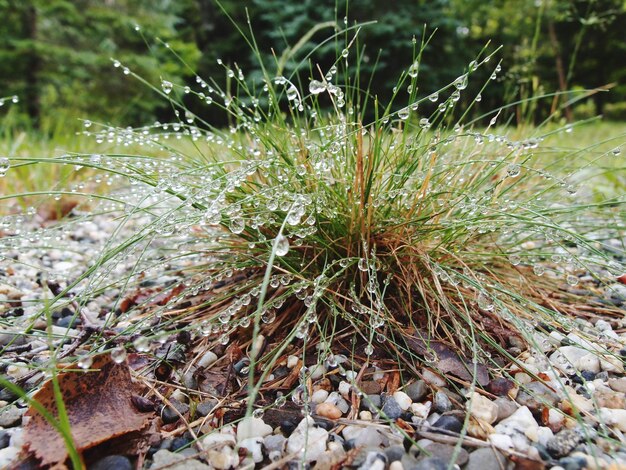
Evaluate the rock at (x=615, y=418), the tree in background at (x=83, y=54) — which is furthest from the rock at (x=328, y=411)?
the tree in background at (x=83, y=54)

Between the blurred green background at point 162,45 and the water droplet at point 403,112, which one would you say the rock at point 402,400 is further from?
the blurred green background at point 162,45

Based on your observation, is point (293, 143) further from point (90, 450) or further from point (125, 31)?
point (125, 31)

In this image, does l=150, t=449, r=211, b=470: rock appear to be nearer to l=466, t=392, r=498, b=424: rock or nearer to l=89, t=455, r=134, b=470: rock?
l=89, t=455, r=134, b=470: rock

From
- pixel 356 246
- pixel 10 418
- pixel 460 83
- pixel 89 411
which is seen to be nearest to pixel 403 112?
pixel 460 83

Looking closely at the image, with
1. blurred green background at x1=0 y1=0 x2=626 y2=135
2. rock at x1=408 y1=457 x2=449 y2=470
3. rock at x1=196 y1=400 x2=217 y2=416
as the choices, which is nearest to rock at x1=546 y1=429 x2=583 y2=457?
rock at x1=408 y1=457 x2=449 y2=470

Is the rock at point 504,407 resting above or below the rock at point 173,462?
below
